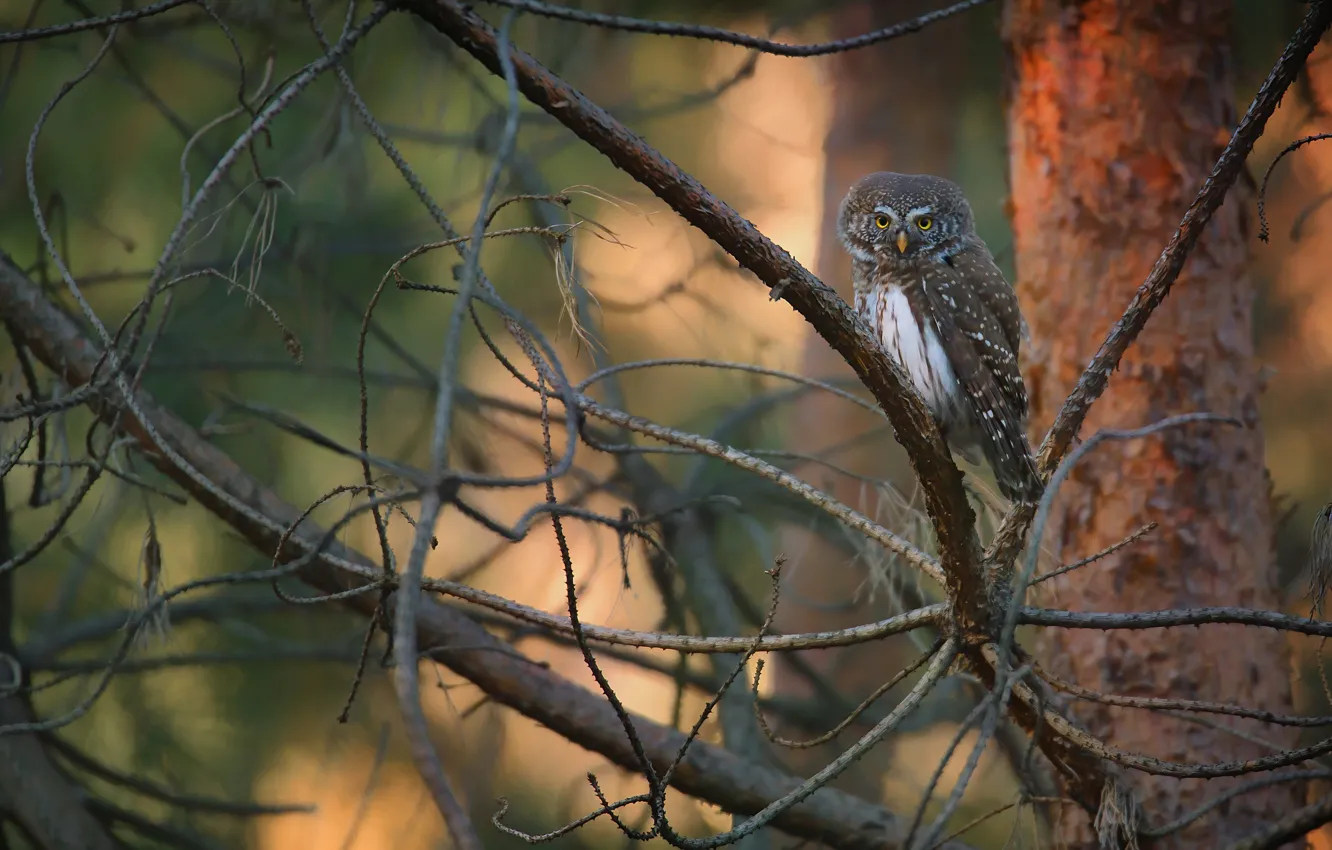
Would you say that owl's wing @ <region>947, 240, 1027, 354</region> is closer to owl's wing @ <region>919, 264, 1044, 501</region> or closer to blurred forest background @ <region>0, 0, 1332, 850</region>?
owl's wing @ <region>919, 264, 1044, 501</region>

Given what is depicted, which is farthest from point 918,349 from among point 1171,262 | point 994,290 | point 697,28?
point 697,28

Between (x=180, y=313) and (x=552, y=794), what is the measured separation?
232 centimetres

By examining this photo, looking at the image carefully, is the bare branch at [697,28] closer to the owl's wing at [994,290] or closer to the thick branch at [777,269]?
the thick branch at [777,269]

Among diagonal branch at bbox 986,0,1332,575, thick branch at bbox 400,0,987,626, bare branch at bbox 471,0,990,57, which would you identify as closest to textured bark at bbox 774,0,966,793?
diagonal branch at bbox 986,0,1332,575

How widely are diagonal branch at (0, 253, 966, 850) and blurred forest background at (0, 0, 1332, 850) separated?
0.36m

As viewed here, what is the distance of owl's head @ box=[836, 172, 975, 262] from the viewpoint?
2814 mm

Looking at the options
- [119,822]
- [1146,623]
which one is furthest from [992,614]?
[119,822]

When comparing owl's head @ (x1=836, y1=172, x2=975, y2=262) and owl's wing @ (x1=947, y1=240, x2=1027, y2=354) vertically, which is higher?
owl's head @ (x1=836, y1=172, x2=975, y2=262)

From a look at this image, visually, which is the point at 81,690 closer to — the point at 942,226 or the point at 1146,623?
the point at 942,226

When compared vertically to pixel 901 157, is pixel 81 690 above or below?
below

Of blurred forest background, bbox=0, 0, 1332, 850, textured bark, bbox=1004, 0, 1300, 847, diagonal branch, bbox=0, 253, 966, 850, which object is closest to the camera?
diagonal branch, bbox=0, 253, 966, 850

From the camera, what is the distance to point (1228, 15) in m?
2.91

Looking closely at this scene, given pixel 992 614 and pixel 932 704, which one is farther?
pixel 932 704

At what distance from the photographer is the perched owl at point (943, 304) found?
2727 millimetres
